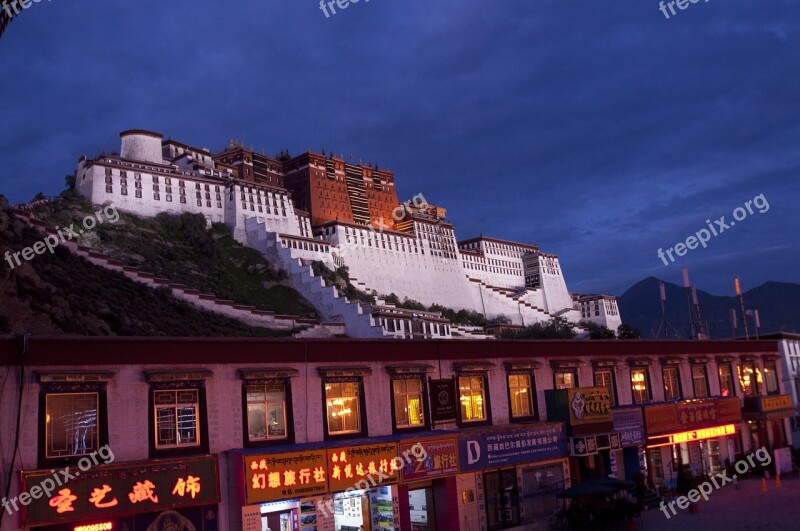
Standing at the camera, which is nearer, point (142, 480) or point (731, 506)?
point (142, 480)

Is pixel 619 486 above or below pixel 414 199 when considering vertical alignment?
below

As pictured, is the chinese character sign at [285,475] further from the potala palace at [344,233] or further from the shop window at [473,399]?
the potala palace at [344,233]

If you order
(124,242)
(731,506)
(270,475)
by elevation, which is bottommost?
(731,506)

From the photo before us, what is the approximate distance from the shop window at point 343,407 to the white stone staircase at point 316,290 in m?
46.8

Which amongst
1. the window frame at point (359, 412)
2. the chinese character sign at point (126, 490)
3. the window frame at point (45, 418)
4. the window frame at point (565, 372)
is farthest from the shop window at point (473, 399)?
the window frame at point (45, 418)

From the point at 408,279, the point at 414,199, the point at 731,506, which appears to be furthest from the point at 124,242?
the point at 414,199

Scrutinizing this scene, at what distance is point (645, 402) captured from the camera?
Answer: 36875 mm

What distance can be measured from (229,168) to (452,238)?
40313mm

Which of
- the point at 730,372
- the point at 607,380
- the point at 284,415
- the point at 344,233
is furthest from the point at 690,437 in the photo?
the point at 344,233

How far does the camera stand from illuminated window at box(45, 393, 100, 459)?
1883cm

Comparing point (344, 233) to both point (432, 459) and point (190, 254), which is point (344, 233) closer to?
point (190, 254)

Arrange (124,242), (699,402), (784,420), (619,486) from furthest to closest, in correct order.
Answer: (124,242)
(784,420)
(699,402)
(619,486)

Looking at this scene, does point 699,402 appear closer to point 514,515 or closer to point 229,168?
point 514,515

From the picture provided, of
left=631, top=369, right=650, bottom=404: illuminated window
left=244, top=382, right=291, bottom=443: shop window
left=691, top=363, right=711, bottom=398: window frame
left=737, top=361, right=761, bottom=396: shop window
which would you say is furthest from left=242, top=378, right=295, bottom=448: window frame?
left=737, top=361, right=761, bottom=396: shop window
